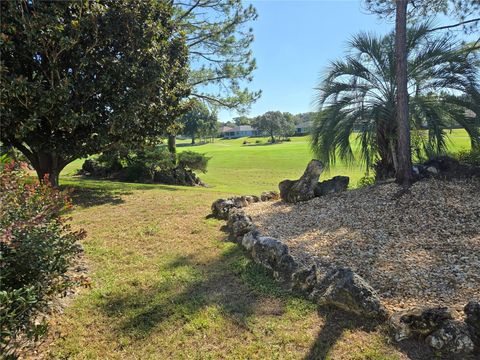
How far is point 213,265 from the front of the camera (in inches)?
Answer: 147

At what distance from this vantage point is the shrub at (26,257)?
187cm

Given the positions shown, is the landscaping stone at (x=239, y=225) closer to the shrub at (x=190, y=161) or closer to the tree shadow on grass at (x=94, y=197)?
the tree shadow on grass at (x=94, y=197)

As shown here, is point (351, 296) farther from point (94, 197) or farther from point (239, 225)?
point (94, 197)

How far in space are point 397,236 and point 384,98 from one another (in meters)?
3.39

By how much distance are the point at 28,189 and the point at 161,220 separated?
2.91 metres

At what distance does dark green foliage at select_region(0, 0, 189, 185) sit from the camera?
5.12 metres

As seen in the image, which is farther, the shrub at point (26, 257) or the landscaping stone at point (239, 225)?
the landscaping stone at point (239, 225)

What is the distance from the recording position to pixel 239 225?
4.70 meters

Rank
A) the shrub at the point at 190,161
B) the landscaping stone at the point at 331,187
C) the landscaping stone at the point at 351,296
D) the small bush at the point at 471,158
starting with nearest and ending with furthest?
the landscaping stone at the point at 351,296, the small bush at the point at 471,158, the landscaping stone at the point at 331,187, the shrub at the point at 190,161

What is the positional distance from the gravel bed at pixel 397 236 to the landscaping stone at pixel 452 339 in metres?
0.37

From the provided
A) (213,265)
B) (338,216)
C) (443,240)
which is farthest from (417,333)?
(338,216)

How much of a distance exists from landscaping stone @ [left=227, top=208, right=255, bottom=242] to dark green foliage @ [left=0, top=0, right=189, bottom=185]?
9.14 ft

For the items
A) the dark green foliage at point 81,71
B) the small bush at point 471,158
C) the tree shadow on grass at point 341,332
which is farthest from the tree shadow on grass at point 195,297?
the small bush at point 471,158

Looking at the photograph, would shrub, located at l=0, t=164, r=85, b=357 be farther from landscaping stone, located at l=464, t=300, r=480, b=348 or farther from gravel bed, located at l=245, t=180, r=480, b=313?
landscaping stone, located at l=464, t=300, r=480, b=348
